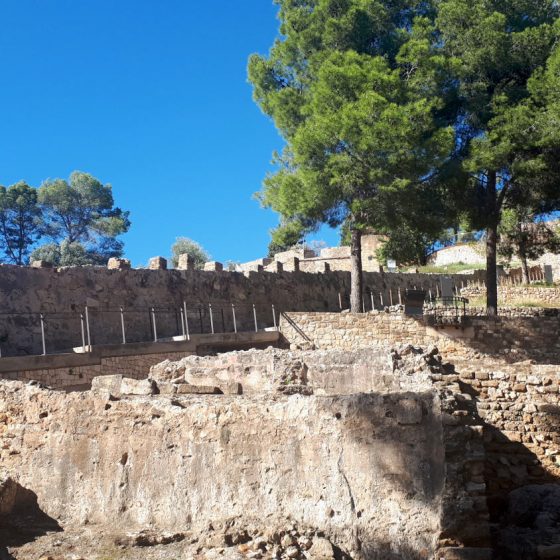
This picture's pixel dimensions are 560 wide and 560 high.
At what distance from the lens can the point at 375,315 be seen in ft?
61.1

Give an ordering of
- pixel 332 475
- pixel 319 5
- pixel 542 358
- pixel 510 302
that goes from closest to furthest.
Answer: pixel 332 475 → pixel 542 358 → pixel 319 5 → pixel 510 302

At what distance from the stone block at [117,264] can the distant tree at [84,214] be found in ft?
75.9

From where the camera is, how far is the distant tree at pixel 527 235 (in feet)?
66.2

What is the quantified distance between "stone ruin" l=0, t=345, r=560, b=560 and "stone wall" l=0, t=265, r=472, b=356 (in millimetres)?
6092

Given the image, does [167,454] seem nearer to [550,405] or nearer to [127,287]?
[550,405]

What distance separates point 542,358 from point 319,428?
1401 centimetres

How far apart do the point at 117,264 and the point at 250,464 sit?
12324 mm

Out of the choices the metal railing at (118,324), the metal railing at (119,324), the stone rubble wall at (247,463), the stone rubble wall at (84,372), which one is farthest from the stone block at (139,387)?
the metal railing at (119,324)

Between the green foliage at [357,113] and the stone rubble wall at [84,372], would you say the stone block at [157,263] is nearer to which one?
the green foliage at [357,113]

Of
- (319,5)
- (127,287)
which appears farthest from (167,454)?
(319,5)

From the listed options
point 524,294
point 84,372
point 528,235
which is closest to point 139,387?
point 84,372

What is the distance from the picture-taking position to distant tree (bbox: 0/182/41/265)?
127 ft

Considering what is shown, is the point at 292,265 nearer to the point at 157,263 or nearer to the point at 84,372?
the point at 157,263

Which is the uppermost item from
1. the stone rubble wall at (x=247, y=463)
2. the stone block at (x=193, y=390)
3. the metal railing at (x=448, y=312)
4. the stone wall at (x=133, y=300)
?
the stone wall at (x=133, y=300)
